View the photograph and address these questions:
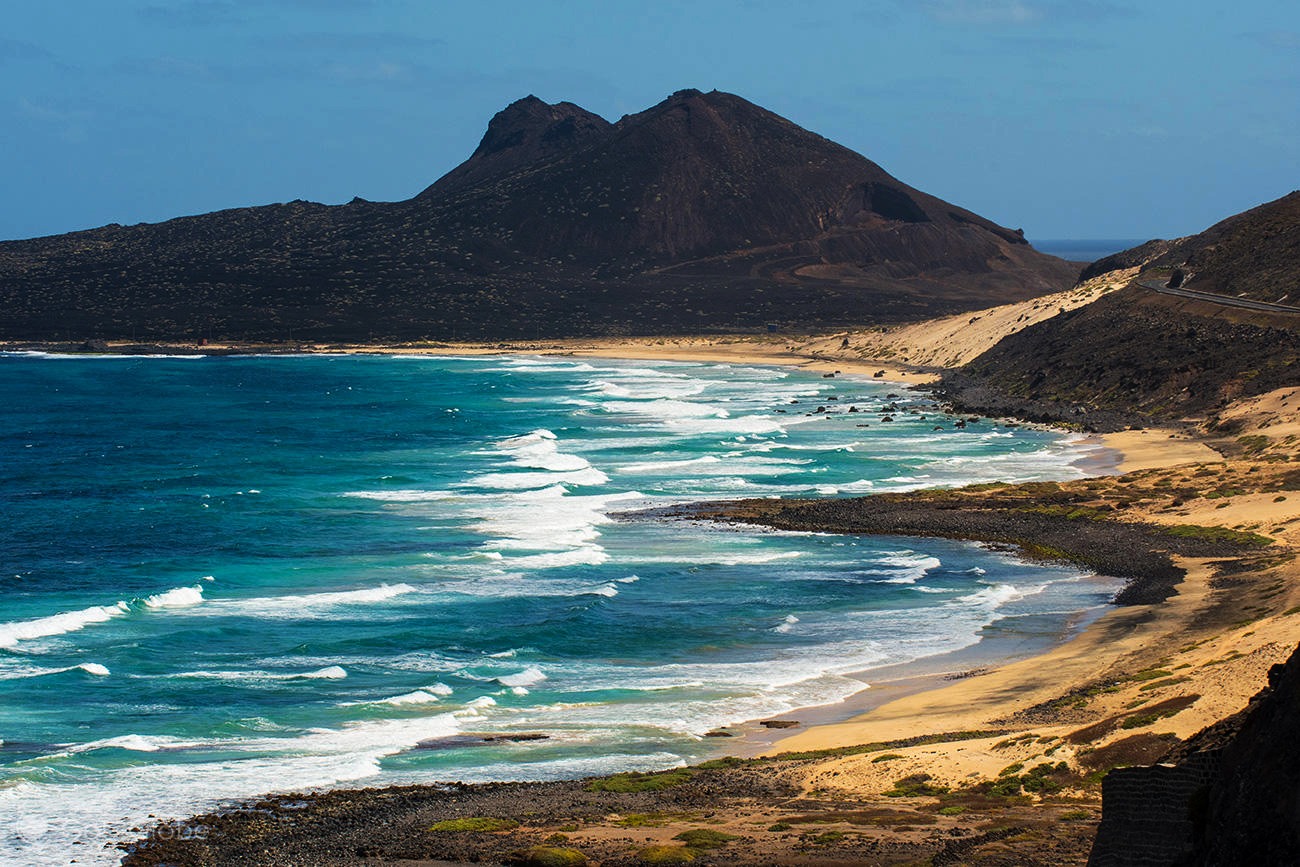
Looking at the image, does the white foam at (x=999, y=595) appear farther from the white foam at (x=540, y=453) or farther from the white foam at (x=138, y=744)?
the white foam at (x=540, y=453)

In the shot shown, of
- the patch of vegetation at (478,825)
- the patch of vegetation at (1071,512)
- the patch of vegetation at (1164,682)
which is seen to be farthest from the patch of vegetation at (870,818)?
the patch of vegetation at (1071,512)

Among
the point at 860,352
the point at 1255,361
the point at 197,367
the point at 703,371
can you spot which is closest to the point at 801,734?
the point at 1255,361

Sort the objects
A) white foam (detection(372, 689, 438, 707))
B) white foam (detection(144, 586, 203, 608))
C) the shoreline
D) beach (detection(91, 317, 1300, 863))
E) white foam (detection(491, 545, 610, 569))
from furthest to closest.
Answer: white foam (detection(491, 545, 610, 569))
white foam (detection(144, 586, 203, 608))
white foam (detection(372, 689, 438, 707))
the shoreline
beach (detection(91, 317, 1300, 863))

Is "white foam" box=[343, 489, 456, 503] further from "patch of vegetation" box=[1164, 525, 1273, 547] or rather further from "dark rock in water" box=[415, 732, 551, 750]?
"dark rock in water" box=[415, 732, 551, 750]

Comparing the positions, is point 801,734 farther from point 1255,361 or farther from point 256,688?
point 1255,361

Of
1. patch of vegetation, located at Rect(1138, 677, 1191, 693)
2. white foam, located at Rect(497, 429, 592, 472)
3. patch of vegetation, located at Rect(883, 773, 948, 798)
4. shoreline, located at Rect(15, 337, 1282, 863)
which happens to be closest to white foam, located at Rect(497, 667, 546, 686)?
shoreline, located at Rect(15, 337, 1282, 863)

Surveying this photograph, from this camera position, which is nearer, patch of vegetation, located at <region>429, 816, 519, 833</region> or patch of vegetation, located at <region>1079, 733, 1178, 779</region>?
patch of vegetation, located at <region>429, 816, 519, 833</region>
